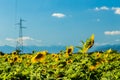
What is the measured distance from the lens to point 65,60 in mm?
8508

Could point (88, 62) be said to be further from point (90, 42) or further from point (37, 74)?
point (37, 74)

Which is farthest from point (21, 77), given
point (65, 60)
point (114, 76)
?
point (65, 60)

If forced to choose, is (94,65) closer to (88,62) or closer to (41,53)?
(88,62)

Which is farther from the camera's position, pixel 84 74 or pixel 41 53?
pixel 41 53

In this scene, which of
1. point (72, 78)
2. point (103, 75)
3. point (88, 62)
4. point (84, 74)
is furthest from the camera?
point (88, 62)

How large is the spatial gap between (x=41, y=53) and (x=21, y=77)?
11.5 ft

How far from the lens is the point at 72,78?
604 cm

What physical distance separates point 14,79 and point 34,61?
3532 millimetres

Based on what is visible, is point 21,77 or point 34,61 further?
point 34,61

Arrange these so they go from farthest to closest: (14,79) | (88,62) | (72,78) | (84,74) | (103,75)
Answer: (88,62)
(103,75)
(84,74)
(72,78)
(14,79)

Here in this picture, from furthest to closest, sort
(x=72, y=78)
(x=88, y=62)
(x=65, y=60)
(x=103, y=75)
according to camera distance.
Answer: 1. (x=65, y=60)
2. (x=88, y=62)
3. (x=103, y=75)
4. (x=72, y=78)

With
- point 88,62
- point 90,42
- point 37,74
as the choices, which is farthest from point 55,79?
→ point 90,42

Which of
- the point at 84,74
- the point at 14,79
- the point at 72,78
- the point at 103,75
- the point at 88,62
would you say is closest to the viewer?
the point at 14,79

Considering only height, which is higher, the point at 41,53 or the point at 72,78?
the point at 41,53
